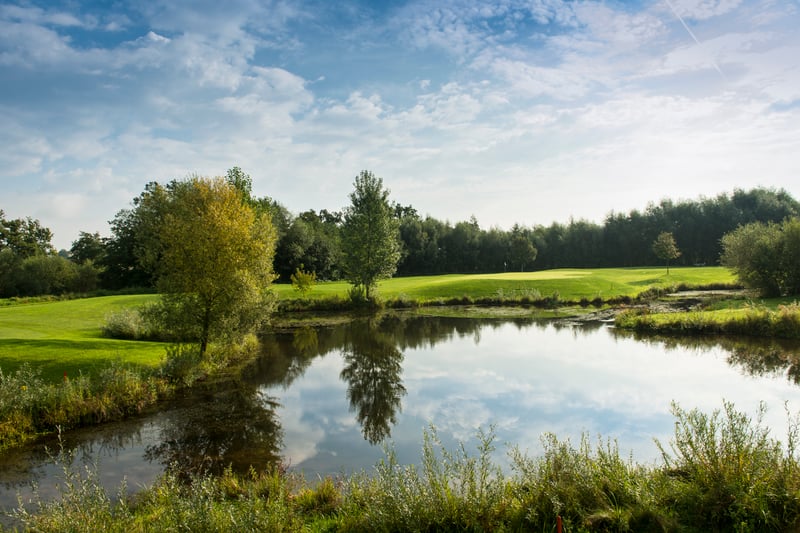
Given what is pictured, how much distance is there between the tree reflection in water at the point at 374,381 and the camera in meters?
13.8

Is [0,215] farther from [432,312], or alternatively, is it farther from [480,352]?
[480,352]

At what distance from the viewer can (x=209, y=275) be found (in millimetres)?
18969

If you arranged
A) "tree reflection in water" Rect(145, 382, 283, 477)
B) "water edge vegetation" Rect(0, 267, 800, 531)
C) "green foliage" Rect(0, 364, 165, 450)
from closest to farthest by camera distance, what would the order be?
"water edge vegetation" Rect(0, 267, 800, 531)
"tree reflection in water" Rect(145, 382, 283, 477)
"green foliage" Rect(0, 364, 165, 450)

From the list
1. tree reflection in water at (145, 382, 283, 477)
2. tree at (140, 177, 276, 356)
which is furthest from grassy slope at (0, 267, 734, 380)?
tree reflection in water at (145, 382, 283, 477)

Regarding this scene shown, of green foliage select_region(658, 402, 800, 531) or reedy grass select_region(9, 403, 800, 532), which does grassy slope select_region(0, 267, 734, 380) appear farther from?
green foliage select_region(658, 402, 800, 531)

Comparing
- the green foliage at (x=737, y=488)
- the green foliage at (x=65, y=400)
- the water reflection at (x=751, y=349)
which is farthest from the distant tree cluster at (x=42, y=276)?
the green foliage at (x=737, y=488)

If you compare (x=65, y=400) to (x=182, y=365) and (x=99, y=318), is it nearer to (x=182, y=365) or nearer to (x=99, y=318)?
(x=182, y=365)

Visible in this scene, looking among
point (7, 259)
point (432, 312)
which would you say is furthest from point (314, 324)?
point (7, 259)

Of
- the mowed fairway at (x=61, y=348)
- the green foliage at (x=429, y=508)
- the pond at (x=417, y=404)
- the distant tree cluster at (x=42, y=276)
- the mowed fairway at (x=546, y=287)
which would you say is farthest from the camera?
the distant tree cluster at (x=42, y=276)

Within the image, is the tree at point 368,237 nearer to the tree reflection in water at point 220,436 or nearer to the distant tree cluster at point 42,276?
the tree reflection in water at point 220,436

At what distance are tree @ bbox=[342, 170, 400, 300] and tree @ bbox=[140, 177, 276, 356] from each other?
21.6 meters

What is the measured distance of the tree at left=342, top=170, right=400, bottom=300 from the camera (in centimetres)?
4256

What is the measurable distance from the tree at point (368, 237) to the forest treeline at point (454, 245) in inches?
969

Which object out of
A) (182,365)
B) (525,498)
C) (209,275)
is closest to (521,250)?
(209,275)
